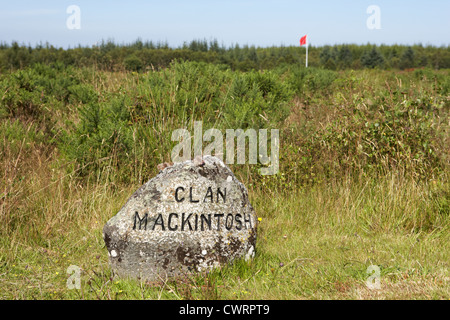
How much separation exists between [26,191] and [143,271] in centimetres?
216

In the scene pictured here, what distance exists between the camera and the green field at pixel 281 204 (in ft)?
9.28

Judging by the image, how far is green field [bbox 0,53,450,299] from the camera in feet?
9.28

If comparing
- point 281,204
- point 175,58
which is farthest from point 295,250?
point 175,58

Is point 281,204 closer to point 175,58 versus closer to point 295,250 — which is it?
point 295,250

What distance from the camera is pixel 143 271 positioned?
286cm

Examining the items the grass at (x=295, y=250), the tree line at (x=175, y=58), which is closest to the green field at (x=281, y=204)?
the grass at (x=295, y=250)

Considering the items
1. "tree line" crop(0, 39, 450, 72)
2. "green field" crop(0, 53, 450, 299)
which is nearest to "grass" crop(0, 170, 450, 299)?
"green field" crop(0, 53, 450, 299)

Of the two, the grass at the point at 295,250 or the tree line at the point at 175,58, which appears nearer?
the grass at the point at 295,250

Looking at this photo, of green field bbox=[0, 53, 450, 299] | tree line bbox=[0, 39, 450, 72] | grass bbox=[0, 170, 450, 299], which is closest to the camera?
grass bbox=[0, 170, 450, 299]

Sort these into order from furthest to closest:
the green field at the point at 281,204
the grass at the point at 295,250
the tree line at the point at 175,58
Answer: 1. the tree line at the point at 175,58
2. the green field at the point at 281,204
3. the grass at the point at 295,250

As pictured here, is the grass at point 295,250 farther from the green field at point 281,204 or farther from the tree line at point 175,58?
the tree line at point 175,58

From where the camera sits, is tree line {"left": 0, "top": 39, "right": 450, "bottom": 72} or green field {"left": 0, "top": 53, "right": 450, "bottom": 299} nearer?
green field {"left": 0, "top": 53, "right": 450, "bottom": 299}

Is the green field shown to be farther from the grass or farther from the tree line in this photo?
the tree line
